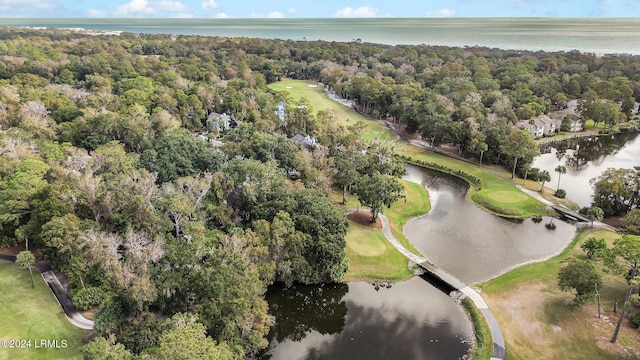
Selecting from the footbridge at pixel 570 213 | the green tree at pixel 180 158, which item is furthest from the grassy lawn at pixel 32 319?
the footbridge at pixel 570 213

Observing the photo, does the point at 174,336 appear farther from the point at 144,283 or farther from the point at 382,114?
the point at 382,114

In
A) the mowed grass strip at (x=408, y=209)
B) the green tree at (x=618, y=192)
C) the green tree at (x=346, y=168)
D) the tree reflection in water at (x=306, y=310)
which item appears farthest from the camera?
the green tree at (x=346, y=168)

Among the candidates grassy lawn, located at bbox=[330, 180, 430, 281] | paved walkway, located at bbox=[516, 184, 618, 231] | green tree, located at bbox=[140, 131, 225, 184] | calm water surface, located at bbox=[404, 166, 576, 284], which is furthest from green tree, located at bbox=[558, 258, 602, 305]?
green tree, located at bbox=[140, 131, 225, 184]

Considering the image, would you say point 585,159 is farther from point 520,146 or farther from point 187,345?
point 187,345

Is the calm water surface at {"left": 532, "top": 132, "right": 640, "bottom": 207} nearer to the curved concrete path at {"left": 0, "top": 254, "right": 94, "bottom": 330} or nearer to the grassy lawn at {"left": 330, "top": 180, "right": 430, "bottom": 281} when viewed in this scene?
the grassy lawn at {"left": 330, "top": 180, "right": 430, "bottom": 281}

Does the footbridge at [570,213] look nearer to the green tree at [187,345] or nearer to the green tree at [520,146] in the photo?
the green tree at [520,146]

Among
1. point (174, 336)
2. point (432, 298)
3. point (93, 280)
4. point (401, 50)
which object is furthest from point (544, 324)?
→ point (401, 50)
